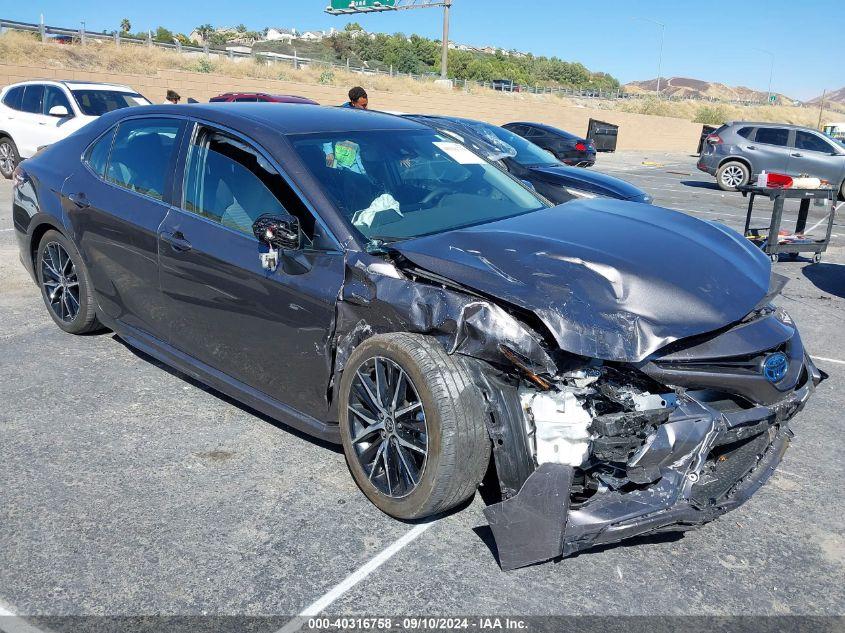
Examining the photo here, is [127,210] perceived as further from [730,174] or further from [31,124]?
[730,174]

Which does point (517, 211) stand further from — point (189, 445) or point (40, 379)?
point (40, 379)

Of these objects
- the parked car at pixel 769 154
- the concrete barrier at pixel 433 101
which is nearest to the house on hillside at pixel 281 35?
the concrete barrier at pixel 433 101

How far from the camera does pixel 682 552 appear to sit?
322 cm

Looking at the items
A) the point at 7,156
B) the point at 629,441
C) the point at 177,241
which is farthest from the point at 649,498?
the point at 7,156

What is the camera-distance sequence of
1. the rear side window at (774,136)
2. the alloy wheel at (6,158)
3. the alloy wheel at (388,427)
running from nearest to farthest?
the alloy wheel at (388,427)
the alloy wheel at (6,158)
the rear side window at (774,136)

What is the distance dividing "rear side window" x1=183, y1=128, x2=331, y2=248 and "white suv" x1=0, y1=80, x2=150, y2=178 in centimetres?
1010

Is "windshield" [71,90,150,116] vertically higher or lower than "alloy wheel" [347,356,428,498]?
higher

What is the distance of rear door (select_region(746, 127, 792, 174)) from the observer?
18.5 meters

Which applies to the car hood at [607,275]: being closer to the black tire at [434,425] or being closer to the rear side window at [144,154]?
the black tire at [434,425]

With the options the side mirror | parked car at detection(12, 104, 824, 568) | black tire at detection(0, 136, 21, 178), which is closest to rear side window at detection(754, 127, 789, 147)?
black tire at detection(0, 136, 21, 178)

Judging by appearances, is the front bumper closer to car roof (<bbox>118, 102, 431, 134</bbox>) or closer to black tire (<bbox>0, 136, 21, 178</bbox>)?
car roof (<bbox>118, 102, 431, 134</bbox>)

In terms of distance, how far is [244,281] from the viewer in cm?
379

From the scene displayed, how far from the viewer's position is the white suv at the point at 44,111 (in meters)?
13.1

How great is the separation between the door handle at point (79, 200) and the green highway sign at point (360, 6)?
32.3 meters
